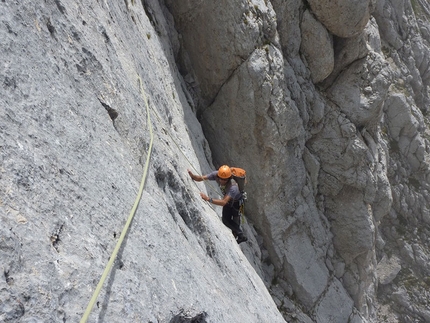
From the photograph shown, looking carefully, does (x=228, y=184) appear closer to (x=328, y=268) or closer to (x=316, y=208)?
(x=316, y=208)

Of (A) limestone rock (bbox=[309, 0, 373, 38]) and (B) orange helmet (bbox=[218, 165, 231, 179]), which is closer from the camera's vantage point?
(B) orange helmet (bbox=[218, 165, 231, 179])

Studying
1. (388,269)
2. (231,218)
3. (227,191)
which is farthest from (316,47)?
(388,269)

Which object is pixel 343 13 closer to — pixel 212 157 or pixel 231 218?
pixel 212 157

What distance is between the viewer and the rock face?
4.33 metres

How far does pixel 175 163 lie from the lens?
923cm

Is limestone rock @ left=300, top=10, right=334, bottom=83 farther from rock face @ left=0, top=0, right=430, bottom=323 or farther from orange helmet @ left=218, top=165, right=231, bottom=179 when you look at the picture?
orange helmet @ left=218, top=165, right=231, bottom=179

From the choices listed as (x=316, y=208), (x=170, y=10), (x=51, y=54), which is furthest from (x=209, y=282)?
(x=316, y=208)

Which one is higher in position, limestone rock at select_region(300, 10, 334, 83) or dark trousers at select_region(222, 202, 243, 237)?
limestone rock at select_region(300, 10, 334, 83)

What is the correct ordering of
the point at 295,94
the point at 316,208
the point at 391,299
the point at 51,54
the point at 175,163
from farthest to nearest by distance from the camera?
the point at 391,299 → the point at 316,208 → the point at 295,94 → the point at 175,163 → the point at 51,54

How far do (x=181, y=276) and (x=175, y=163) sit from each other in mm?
3691

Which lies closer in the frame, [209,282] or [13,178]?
[13,178]

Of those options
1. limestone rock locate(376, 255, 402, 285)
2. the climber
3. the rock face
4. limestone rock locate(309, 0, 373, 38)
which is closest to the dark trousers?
the climber

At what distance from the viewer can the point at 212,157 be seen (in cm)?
2022

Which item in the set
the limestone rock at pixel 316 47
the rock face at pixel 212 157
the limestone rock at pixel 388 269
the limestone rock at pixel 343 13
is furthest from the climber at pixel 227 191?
the limestone rock at pixel 388 269
